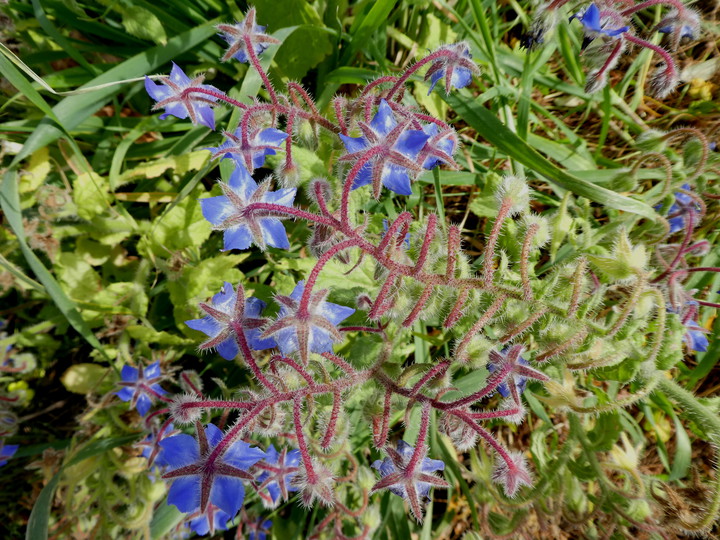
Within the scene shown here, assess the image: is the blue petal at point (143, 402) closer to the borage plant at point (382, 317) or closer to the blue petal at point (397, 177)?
the borage plant at point (382, 317)

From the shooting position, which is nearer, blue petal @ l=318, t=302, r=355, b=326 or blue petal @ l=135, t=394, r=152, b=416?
blue petal @ l=318, t=302, r=355, b=326

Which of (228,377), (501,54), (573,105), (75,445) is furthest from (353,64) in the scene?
(75,445)

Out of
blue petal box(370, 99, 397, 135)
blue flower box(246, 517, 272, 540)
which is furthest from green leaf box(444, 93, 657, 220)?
blue flower box(246, 517, 272, 540)

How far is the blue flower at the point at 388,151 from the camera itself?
0.97m

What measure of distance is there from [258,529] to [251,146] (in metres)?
1.38

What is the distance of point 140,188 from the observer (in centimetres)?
185

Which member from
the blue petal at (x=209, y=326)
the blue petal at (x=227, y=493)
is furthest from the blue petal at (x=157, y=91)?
the blue petal at (x=227, y=493)

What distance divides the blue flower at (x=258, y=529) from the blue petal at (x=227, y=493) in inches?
38.2

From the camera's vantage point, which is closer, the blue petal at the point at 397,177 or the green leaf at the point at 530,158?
the blue petal at the point at 397,177

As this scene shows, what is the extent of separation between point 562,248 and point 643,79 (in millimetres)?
929

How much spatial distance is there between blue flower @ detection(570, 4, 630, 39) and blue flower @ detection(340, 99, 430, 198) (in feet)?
1.66

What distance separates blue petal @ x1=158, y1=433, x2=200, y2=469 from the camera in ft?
2.95

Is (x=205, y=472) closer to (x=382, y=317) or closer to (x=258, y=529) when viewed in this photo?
(x=382, y=317)

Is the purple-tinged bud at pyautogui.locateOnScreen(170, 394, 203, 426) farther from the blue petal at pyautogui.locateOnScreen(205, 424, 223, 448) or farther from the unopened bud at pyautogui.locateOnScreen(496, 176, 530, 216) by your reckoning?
the unopened bud at pyautogui.locateOnScreen(496, 176, 530, 216)
